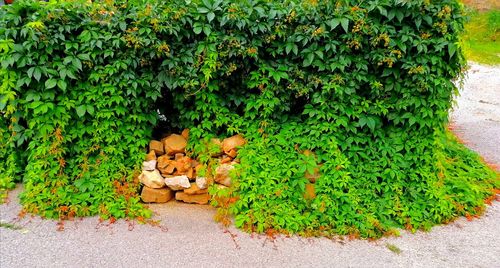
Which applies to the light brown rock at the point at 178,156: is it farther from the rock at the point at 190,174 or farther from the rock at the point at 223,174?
the rock at the point at 223,174

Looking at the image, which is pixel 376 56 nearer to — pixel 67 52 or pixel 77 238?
pixel 67 52

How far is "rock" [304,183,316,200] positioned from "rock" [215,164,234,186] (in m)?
0.69

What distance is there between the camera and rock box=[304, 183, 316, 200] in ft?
11.5

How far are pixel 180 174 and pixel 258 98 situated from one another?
1006 mm

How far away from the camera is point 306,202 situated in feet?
11.4

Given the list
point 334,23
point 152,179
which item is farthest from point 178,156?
point 334,23

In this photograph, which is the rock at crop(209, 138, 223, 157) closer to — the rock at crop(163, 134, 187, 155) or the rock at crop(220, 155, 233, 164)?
the rock at crop(220, 155, 233, 164)

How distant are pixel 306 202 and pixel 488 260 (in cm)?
145

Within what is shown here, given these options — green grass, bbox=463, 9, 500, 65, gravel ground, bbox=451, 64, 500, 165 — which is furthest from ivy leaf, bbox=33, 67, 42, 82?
green grass, bbox=463, 9, 500, 65

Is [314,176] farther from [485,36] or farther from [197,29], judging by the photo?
[485,36]

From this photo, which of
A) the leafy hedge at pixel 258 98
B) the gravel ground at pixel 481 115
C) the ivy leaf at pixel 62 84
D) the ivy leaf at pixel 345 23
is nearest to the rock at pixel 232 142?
the leafy hedge at pixel 258 98

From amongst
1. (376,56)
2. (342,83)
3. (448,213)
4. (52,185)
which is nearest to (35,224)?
(52,185)

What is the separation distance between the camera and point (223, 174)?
3.59 metres

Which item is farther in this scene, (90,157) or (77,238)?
(90,157)
